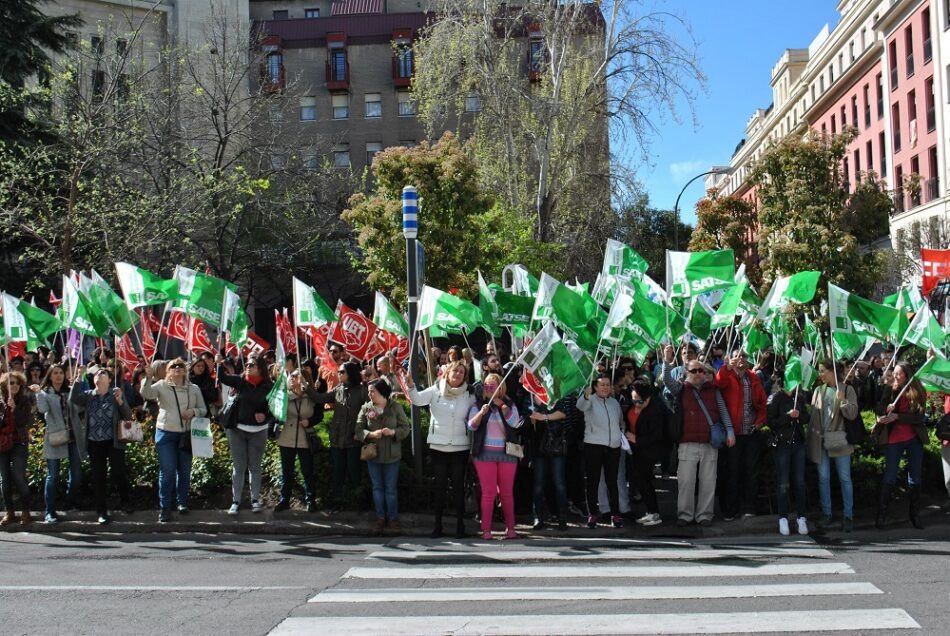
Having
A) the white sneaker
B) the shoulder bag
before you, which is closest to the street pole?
the white sneaker

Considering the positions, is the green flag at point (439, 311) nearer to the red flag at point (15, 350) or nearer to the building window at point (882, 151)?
the red flag at point (15, 350)

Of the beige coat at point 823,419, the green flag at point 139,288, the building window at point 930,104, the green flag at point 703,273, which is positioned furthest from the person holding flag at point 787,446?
the building window at point 930,104

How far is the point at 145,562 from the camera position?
30.1 ft

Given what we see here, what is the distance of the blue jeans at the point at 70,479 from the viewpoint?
444 inches

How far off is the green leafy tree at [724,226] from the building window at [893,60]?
605 inches

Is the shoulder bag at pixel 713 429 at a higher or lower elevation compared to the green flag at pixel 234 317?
lower

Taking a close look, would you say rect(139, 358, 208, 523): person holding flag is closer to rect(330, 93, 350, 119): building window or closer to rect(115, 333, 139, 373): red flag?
rect(115, 333, 139, 373): red flag

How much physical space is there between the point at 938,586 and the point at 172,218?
57.2ft

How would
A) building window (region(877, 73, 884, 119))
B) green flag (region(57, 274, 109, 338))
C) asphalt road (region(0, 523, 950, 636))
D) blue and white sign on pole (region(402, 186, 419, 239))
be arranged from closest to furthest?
asphalt road (region(0, 523, 950, 636)) → blue and white sign on pole (region(402, 186, 419, 239)) → green flag (region(57, 274, 109, 338)) → building window (region(877, 73, 884, 119))

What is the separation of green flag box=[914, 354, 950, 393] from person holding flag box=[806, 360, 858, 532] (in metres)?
0.74

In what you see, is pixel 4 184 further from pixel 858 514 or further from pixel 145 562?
pixel 858 514

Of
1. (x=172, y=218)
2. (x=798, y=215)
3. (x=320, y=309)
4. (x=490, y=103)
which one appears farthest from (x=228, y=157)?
(x=320, y=309)

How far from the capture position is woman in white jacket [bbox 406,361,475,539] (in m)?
10.6

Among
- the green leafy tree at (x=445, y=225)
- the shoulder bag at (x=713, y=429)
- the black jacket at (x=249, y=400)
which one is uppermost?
the green leafy tree at (x=445, y=225)
